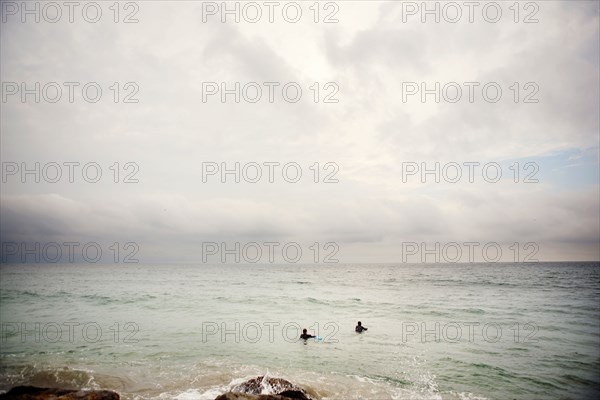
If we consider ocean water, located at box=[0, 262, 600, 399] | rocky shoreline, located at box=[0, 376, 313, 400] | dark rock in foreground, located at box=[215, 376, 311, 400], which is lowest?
ocean water, located at box=[0, 262, 600, 399]

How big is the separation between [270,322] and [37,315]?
22.6 meters

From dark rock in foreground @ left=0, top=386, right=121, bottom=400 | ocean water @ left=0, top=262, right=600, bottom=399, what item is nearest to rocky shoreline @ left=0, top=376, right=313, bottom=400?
dark rock in foreground @ left=0, top=386, right=121, bottom=400

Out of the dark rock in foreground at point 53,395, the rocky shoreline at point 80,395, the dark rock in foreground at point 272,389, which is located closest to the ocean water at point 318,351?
the dark rock in foreground at point 272,389

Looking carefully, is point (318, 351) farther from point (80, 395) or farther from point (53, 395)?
point (53, 395)

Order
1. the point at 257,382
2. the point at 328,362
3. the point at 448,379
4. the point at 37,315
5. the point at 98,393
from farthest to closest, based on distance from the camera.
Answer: the point at 37,315 < the point at 328,362 < the point at 448,379 < the point at 257,382 < the point at 98,393

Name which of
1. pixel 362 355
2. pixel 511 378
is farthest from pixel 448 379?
pixel 362 355

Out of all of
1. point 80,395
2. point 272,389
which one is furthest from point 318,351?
point 80,395

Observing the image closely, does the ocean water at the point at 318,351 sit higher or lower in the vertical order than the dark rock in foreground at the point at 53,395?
lower

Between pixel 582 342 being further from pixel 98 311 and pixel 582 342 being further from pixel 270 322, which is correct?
pixel 98 311

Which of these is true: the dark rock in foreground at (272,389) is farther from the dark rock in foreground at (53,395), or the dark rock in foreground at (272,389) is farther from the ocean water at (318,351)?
the dark rock in foreground at (53,395)

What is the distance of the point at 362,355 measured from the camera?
1641cm

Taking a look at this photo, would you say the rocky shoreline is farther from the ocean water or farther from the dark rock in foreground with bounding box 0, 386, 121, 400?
the ocean water

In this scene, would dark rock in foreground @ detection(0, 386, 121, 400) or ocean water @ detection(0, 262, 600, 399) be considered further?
ocean water @ detection(0, 262, 600, 399)

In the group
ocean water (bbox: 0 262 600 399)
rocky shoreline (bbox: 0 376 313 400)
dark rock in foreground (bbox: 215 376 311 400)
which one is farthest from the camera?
ocean water (bbox: 0 262 600 399)
